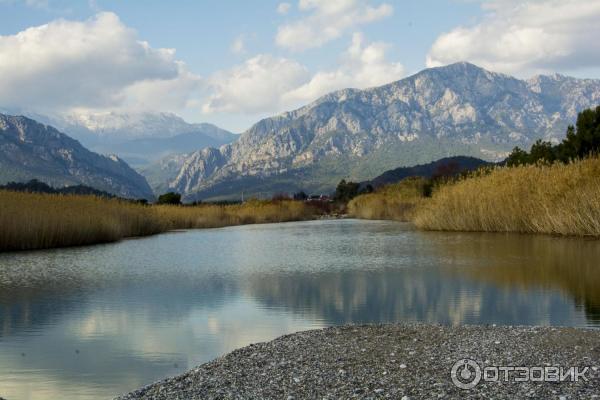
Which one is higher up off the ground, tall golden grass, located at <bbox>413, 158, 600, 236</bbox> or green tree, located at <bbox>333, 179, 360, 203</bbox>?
green tree, located at <bbox>333, 179, 360, 203</bbox>

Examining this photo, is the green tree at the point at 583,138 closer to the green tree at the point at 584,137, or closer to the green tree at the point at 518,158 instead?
the green tree at the point at 584,137

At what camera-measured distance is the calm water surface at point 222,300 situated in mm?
7504

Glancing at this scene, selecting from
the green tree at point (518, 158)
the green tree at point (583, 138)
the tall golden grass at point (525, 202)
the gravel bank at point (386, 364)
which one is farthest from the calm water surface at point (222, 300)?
the green tree at point (518, 158)

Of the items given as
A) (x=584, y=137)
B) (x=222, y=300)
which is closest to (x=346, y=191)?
(x=584, y=137)

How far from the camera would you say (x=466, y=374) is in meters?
5.89

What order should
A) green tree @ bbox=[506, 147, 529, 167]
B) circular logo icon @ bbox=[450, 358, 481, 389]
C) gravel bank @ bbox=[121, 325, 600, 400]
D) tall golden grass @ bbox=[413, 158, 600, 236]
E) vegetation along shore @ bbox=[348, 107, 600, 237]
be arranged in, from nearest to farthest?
gravel bank @ bbox=[121, 325, 600, 400] → circular logo icon @ bbox=[450, 358, 481, 389] → tall golden grass @ bbox=[413, 158, 600, 236] → vegetation along shore @ bbox=[348, 107, 600, 237] → green tree @ bbox=[506, 147, 529, 167]

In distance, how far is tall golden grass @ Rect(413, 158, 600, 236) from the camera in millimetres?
21953

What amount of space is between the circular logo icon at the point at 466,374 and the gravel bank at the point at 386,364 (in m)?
0.07

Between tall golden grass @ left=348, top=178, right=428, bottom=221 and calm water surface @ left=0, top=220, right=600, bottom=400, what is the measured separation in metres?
26.3

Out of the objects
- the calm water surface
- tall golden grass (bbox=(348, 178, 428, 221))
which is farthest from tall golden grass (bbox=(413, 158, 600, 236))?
tall golden grass (bbox=(348, 178, 428, 221))

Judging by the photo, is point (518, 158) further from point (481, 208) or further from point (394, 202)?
point (481, 208)

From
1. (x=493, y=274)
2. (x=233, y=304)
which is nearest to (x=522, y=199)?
(x=493, y=274)

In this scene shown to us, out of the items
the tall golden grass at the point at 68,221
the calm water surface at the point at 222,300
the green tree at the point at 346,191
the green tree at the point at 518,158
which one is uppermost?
the green tree at the point at 518,158

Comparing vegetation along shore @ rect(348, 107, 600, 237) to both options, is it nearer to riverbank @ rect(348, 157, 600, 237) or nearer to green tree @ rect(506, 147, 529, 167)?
riverbank @ rect(348, 157, 600, 237)
